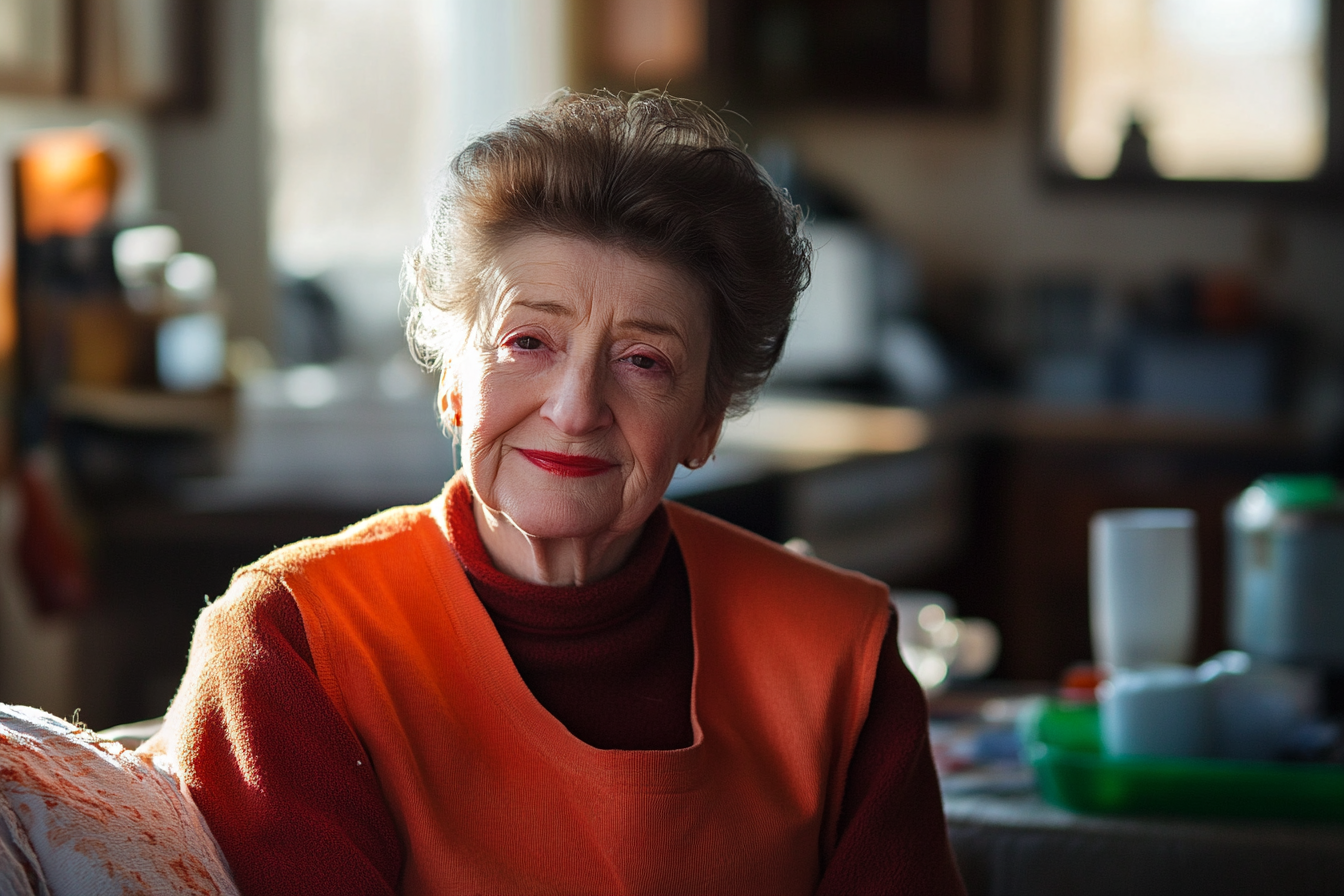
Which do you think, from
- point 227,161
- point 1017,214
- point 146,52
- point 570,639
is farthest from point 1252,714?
point 1017,214

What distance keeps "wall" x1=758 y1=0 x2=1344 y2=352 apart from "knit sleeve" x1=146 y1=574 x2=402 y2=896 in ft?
13.9

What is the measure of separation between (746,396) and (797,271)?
0.38ft

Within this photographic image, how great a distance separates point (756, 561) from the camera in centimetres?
131

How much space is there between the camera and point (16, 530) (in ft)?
8.75

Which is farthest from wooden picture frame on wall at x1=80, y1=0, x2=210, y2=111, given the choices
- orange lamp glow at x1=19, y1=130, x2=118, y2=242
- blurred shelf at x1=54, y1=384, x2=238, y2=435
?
blurred shelf at x1=54, y1=384, x2=238, y2=435

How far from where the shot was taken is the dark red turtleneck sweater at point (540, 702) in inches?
40.1

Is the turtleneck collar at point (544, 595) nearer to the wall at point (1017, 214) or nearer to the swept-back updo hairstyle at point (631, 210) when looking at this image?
the swept-back updo hairstyle at point (631, 210)

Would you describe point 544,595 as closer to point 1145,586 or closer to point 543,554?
point 543,554

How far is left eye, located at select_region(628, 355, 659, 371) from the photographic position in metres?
1.15

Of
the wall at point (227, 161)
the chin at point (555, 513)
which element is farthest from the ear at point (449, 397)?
the wall at point (227, 161)

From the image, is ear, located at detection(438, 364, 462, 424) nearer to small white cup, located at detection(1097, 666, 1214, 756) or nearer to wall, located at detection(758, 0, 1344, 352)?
small white cup, located at detection(1097, 666, 1214, 756)

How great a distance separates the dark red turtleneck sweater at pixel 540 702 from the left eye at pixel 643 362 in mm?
163

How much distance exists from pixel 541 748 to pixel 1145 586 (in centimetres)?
88

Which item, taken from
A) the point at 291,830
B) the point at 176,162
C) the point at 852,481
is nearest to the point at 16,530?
the point at 176,162
